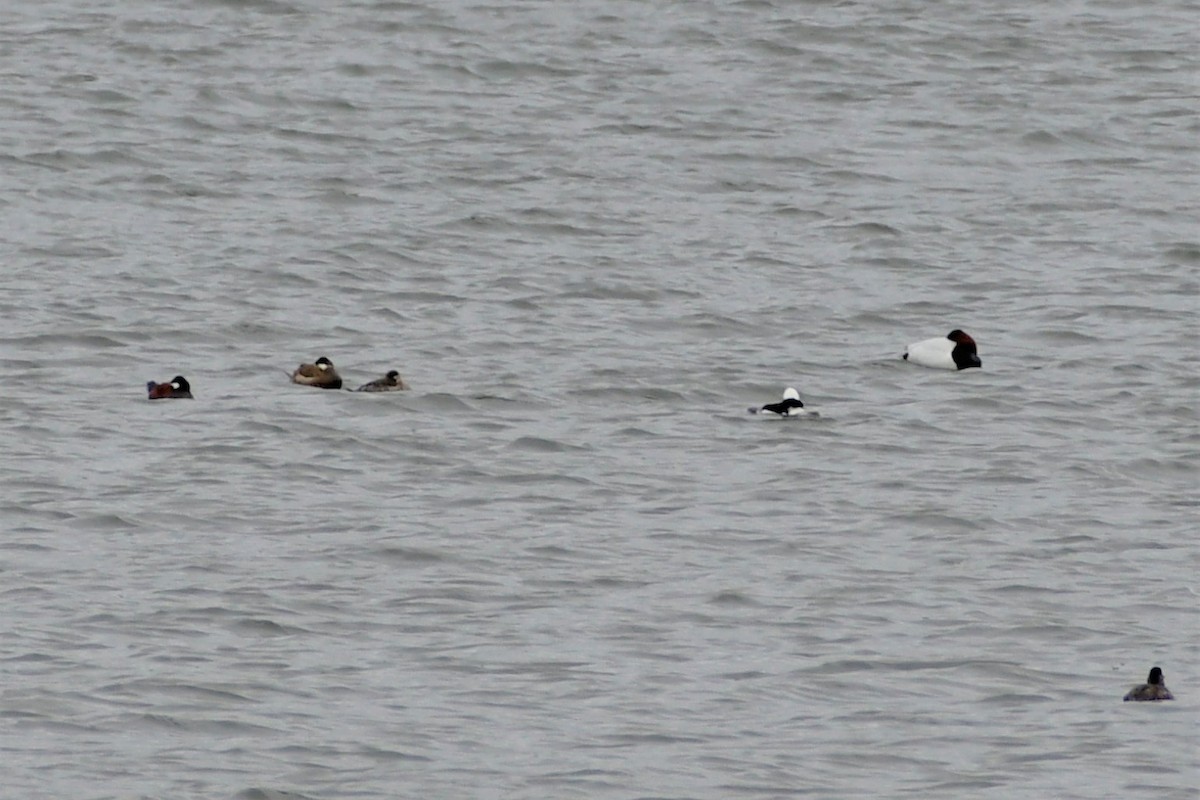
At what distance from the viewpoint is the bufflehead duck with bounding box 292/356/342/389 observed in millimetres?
21672

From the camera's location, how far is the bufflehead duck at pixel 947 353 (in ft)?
76.7

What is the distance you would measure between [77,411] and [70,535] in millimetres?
3928

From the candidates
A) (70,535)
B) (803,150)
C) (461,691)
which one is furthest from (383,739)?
(803,150)

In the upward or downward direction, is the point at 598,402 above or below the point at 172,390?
below

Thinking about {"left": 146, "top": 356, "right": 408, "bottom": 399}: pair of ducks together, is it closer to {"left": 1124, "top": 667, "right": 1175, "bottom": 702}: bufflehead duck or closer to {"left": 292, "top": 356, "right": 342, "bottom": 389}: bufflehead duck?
{"left": 292, "top": 356, "right": 342, "bottom": 389}: bufflehead duck

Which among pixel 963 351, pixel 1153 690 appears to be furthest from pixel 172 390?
pixel 1153 690

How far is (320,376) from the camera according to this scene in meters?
21.7

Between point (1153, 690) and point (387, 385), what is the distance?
29.4ft

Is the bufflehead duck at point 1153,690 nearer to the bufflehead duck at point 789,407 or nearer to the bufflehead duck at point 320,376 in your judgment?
the bufflehead duck at point 789,407

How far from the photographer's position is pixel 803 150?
3222 centimetres

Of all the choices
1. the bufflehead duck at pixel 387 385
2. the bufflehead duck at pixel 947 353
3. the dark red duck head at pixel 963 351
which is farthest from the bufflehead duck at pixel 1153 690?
the dark red duck head at pixel 963 351

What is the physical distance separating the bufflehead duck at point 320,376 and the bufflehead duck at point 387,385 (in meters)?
0.23

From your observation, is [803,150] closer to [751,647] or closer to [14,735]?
[751,647]

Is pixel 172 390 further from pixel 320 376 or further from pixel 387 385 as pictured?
pixel 387 385
